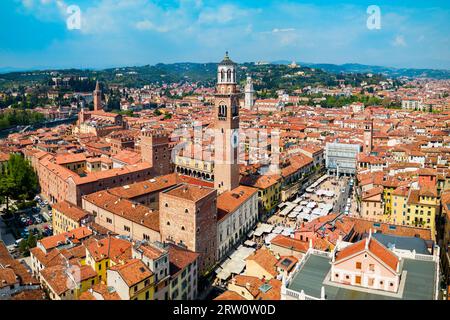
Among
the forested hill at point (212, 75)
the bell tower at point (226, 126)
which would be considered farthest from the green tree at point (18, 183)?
the forested hill at point (212, 75)

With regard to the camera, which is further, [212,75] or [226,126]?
[212,75]

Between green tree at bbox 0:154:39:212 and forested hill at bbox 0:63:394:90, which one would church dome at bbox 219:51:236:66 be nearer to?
green tree at bbox 0:154:39:212

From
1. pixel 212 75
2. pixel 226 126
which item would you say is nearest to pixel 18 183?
pixel 226 126

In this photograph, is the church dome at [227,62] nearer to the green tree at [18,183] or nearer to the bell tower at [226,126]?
the bell tower at [226,126]

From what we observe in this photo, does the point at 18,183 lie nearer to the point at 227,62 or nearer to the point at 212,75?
the point at 227,62

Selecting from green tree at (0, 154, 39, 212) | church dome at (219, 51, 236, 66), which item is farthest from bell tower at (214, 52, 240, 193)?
green tree at (0, 154, 39, 212)
